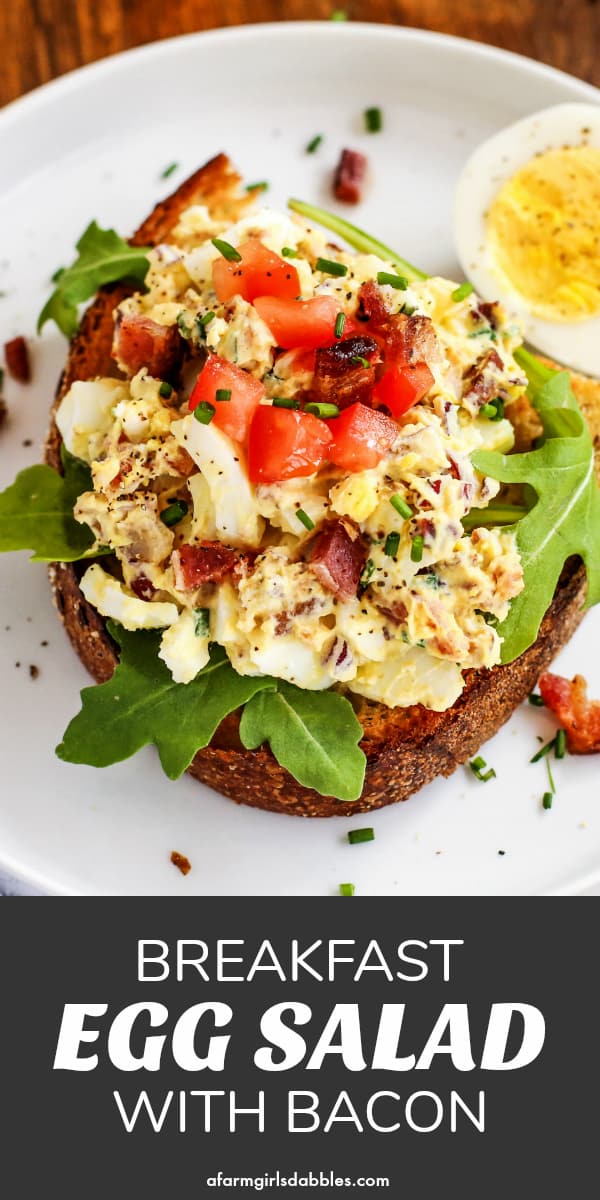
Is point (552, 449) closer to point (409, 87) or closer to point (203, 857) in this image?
point (203, 857)

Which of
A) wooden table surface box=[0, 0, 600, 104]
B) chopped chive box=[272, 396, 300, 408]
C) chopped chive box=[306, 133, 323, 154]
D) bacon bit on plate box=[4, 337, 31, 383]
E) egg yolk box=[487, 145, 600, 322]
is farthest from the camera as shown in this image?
wooden table surface box=[0, 0, 600, 104]

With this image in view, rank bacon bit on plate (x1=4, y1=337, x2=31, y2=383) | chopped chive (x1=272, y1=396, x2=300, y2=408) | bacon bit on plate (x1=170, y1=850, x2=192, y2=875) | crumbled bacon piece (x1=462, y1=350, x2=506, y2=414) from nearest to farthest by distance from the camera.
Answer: chopped chive (x1=272, y1=396, x2=300, y2=408) < crumbled bacon piece (x1=462, y1=350, x2=506, y2=414) < bacon bit on plate (x1=170, y1=850, x2=192, y2=875) < bacon bit on plate (x1=4, y1=337, x2=31, y2=383)

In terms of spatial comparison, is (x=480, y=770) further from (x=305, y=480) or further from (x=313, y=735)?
→ (x=305, y=480)

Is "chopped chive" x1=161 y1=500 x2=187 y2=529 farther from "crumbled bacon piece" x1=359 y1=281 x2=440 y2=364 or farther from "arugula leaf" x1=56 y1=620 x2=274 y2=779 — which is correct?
"crumbled bacon piece" x1=359 y1=281 x2=440 y2=364

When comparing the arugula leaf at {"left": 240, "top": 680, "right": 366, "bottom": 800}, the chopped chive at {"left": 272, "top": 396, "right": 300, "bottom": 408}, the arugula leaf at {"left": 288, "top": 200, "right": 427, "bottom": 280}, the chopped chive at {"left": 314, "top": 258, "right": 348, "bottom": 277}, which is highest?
the arugula leaf at {"left": 288, "top": 200, "right": 427, "bottom": 280}

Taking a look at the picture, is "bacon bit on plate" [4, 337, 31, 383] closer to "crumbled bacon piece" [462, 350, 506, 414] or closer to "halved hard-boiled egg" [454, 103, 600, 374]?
"halved hard-boiled egg" [454, 103, 600, 374]

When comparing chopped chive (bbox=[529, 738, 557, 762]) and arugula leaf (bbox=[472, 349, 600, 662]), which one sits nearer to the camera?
arugula leaf (bbox=[472, 349, 600, 662])

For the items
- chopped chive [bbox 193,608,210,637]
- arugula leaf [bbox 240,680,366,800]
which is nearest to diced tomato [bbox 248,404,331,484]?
chopped chive [bbox 193,608,210,637]

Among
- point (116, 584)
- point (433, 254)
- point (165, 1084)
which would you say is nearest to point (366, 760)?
point (116, 584)

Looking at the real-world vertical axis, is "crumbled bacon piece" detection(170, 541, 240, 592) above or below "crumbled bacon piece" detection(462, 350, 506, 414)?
below
